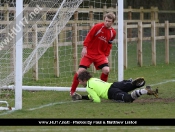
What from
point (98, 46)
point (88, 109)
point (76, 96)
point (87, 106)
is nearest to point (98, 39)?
point (98, 46)

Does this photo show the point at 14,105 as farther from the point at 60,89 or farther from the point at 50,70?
the point at 50,70

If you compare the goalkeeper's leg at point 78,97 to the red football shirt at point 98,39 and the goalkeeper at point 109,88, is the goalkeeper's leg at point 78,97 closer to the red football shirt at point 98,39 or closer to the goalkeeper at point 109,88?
the goalkeeper at point 109,88

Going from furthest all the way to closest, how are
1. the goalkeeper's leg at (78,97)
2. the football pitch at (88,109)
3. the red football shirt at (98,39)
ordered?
the red football shirt at (98,39) → the goalkeeper's leg at (78,97) → the football pitch at (88,109)

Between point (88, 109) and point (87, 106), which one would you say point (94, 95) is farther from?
point (88, 109)

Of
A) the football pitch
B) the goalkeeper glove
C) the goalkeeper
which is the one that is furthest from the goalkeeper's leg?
the goalkeeper

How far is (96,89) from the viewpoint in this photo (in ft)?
37.5

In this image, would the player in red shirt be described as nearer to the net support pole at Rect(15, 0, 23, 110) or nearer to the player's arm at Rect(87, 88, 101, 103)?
the player's arm at Rect(87, 88, 101, 103)

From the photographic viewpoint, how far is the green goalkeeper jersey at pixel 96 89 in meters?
11.4

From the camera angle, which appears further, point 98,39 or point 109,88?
point 98,39

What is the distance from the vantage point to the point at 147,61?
71.2 ft

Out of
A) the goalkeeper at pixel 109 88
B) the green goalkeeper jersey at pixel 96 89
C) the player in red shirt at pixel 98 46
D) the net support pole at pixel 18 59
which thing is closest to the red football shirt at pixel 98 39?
the player in red shirt at pixel 98 46

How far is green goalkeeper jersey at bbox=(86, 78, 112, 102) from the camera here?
11.4 m
